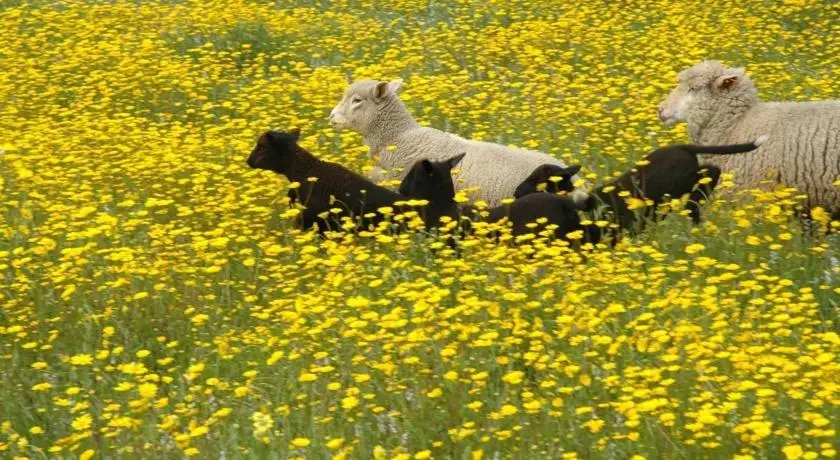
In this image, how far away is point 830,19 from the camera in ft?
55.0

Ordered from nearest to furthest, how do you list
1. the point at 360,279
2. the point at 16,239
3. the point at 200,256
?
the point at 360,279 → the point at 200,256 → the point at 16,239

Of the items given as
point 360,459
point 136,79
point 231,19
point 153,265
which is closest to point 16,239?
point 153,265

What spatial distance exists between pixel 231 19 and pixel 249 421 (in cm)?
1189

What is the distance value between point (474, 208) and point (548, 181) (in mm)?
554

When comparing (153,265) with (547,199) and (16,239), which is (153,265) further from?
(547,199)

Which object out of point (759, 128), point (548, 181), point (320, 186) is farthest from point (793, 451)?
point (320, 186)

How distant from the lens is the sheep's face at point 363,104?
37.2ft

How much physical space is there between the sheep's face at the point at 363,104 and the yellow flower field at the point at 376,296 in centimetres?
34

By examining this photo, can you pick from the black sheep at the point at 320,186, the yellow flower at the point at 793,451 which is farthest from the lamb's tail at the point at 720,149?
the yellow flower at the point at 793,451

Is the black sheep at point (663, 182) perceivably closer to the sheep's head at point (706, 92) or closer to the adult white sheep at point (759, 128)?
the adult white sheep at point (759, 128)

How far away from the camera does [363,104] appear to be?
11.4 meters

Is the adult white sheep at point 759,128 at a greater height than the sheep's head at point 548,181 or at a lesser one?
greater

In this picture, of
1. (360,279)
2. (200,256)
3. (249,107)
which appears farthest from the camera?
(249,107)

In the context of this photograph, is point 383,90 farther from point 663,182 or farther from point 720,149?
point 720,149
